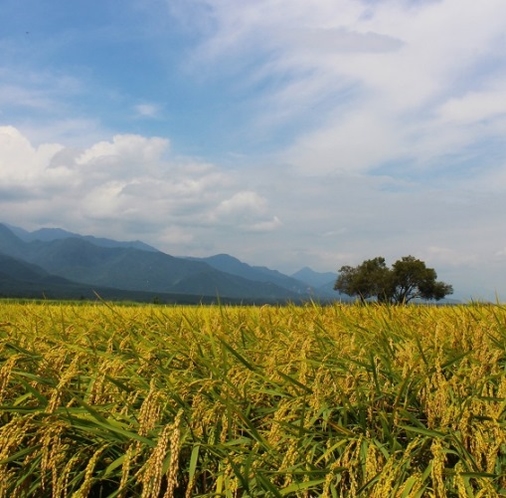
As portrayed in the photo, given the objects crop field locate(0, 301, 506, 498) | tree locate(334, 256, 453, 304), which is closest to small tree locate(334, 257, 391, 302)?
tree locate(334, 256, 453, 304)

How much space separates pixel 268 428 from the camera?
467cm

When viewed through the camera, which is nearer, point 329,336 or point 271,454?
point 271,454

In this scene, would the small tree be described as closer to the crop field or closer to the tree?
the tree

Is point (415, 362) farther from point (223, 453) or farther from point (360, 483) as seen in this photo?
point (223, 453)

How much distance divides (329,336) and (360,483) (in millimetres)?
2593

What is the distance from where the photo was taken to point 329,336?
621cm

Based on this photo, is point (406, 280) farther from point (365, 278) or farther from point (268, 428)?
point (268, 428)

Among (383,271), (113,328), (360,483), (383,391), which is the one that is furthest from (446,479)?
(383,271)

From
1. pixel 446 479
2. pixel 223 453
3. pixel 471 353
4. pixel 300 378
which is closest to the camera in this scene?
pixel 446 479

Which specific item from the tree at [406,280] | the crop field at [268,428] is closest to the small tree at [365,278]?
the tree at [406,280]

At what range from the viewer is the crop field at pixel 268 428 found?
345cm

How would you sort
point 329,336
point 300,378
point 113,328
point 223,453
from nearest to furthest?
point 223,453
point 300,378
point 329,336
point 113,328

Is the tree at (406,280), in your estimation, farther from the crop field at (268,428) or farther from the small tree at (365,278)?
the crop field at (268,428)

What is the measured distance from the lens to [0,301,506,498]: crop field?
11.3ft
